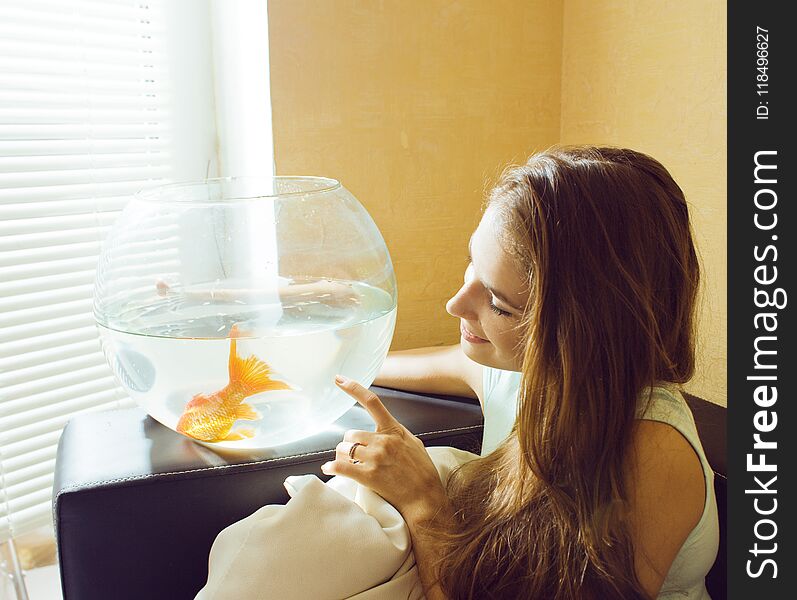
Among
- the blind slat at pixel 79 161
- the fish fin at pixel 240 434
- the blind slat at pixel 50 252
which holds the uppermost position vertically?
the blind slat at pixel 79 161

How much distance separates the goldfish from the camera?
0.94 meters

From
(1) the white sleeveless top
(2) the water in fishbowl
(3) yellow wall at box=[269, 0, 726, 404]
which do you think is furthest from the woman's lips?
(3) yellow wall at box=[269, 0, 726, 404]

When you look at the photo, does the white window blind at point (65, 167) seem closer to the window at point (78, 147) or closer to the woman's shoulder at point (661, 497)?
the window at point (78, 147)

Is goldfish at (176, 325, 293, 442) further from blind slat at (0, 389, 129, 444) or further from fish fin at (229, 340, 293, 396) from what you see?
blind slat at (0, 389, 129, 444)

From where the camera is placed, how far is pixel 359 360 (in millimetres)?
1061

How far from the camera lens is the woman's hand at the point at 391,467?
100cm

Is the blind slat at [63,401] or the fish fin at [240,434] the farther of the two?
the blind slat at [63,401]

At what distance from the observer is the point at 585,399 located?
936 millimetres

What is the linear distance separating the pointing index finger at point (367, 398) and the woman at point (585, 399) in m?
0.10

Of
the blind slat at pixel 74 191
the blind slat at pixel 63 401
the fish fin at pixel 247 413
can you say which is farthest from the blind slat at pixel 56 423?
the fish fin at pixel 247 413
